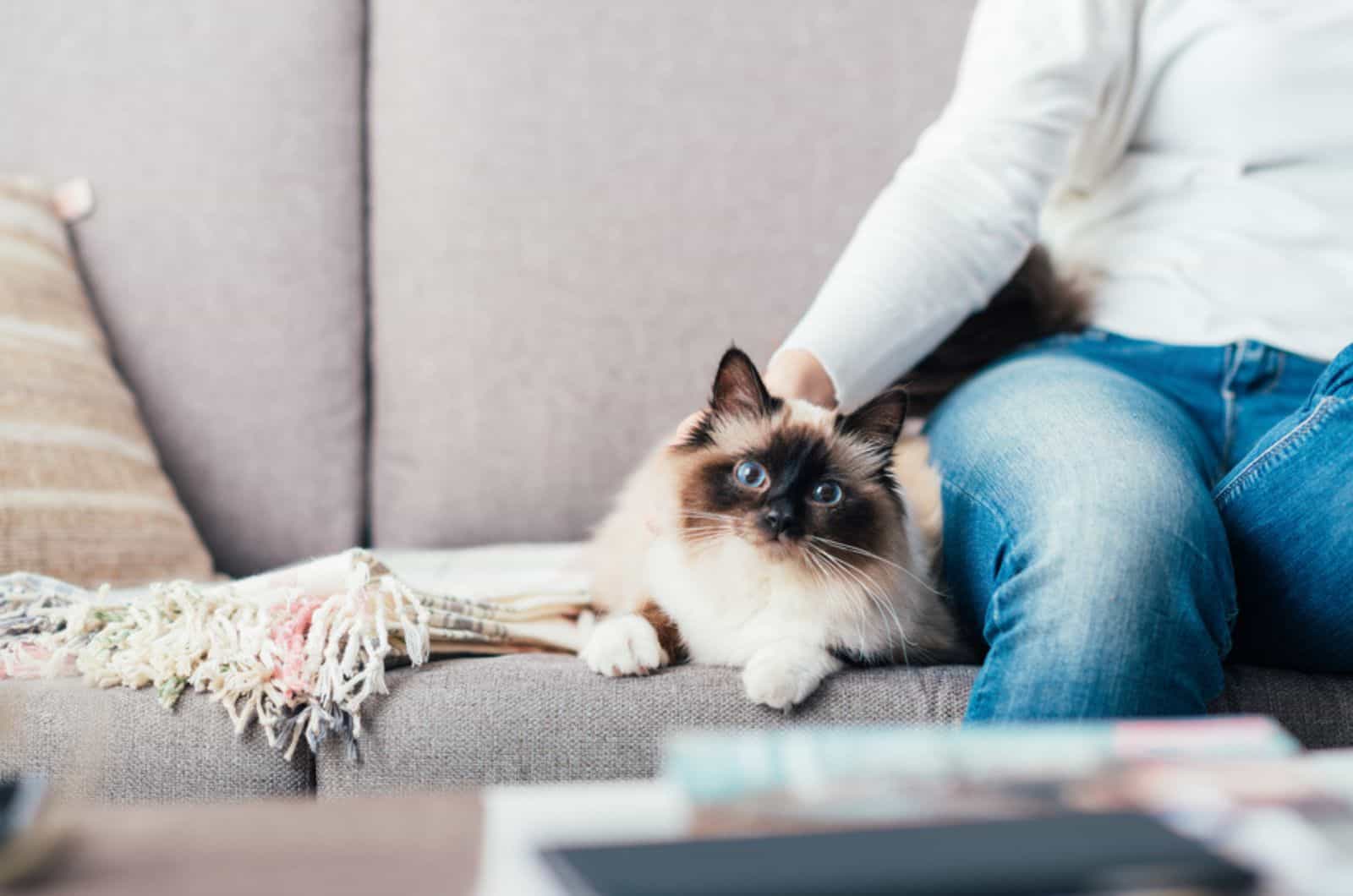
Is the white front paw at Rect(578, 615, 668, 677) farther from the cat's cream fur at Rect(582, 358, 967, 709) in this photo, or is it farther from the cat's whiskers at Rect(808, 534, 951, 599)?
the cat's whiskers at Rect(808, 534, 951, 599)

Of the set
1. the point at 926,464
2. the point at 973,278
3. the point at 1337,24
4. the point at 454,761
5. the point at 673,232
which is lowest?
the point at 454,761

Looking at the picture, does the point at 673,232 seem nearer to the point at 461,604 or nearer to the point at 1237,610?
the point at 461,604

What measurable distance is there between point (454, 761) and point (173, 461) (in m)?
1.07

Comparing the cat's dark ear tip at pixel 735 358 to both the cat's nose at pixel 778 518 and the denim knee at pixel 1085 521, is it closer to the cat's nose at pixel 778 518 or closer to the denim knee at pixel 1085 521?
the cat's nose at pixel 778 518

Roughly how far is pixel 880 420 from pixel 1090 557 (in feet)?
1.05

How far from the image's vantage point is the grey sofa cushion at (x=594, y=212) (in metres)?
1.83

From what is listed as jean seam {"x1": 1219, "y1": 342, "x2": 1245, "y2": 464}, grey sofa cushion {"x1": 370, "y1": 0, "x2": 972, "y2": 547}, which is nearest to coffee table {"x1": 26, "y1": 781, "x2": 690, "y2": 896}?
jean seam {"x1": 1219, "y1": 342, "x2": 1245, "y2": 464}

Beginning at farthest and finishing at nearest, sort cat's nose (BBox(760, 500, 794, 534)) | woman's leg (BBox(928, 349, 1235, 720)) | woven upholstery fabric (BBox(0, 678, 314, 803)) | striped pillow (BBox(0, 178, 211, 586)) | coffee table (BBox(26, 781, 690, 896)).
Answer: striped pillow (BBox(0, 178, 211, 586))
cat's nose (BBox(760, 500, 794, 534))
woven upholstery fabric (BBox(0, 678, 314, 803))
woman's leg (BBox(928, 349, 1235, 720))
coffee table (BBox(26, 781, 690, 896))

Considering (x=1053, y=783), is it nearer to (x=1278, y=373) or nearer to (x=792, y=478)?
(x=792, y=478)

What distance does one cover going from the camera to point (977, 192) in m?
1.42

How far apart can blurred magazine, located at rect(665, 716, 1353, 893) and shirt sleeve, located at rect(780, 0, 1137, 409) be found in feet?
2.70

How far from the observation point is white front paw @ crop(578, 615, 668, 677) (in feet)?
3.65

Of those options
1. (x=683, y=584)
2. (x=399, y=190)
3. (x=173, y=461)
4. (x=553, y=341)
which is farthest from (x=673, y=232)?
(x=173, y=461)

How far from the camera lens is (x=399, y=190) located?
6.15ft
